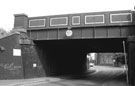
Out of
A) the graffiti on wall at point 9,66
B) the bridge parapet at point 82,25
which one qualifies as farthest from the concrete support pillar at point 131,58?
the graffiti on wall at point 9,66

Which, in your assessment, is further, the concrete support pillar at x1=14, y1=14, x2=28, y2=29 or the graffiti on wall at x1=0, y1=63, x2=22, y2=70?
the concrete support pillar at x1=14, y1=14, x2=28, y2=29

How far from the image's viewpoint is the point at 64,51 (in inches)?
1119

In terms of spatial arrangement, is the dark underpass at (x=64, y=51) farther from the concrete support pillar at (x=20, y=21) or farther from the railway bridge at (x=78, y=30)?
the concrete support pillar at (x=20, y=21)

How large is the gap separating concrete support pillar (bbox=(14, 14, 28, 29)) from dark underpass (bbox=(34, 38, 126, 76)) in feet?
9.18

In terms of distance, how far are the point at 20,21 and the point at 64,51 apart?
978cm

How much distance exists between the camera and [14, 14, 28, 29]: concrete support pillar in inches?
836

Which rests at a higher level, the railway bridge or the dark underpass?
the railway bridge

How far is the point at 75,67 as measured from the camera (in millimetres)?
33094

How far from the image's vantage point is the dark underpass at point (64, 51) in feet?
73.7

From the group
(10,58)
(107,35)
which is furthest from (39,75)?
(107,35)

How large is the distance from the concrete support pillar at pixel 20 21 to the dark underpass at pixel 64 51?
280 cm

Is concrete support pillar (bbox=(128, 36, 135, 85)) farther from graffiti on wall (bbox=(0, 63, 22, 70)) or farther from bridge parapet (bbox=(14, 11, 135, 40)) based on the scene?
graffiti on wall (bbox=(0, 63, 22, 70))

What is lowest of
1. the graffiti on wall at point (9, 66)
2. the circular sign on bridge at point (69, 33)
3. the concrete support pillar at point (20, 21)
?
the graffiti on wall at point (9, 66)

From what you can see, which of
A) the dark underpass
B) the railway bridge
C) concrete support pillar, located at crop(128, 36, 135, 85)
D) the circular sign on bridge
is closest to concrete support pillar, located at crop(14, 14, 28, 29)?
the railway bridge
